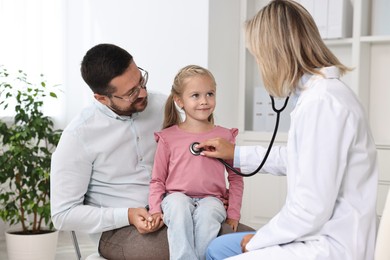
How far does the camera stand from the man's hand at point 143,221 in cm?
203

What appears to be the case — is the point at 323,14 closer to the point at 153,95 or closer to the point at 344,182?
the point at 153,95

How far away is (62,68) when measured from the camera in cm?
448

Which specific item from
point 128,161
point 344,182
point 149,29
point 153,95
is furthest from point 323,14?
point 344,182

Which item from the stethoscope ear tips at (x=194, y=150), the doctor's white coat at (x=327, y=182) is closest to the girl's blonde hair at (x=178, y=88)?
the stethoscope ear tips at (x=194, y=150)

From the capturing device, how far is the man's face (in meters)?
2.12

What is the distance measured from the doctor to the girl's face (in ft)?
1.63

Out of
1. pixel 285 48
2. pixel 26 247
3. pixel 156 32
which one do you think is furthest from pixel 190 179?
pixel 156 32

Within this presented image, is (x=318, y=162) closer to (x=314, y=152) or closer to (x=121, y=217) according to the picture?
(x=314, y=152)

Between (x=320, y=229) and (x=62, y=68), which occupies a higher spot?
(x=62, y=68)

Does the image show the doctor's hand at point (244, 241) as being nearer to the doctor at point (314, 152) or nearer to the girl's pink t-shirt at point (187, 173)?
the doctor at point (314, 152)

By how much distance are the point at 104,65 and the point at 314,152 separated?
2.74 ft

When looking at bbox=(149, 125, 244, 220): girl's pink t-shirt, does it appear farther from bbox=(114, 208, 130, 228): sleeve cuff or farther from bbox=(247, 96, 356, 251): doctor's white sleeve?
bbox=(247, 96, 356, 251): doctor's white sleeve

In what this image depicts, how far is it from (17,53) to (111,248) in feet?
7.97

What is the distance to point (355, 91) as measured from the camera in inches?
147
